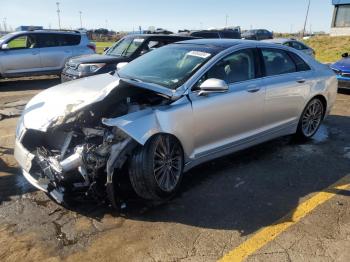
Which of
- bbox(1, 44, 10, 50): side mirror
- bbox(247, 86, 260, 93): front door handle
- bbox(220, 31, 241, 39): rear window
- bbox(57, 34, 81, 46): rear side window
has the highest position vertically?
bbox(247, 86, 260, 93): front door handle

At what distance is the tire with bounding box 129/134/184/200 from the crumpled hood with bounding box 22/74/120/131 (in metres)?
0.73

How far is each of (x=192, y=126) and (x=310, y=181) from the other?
67.1 inches

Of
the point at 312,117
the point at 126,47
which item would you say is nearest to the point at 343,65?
the point at 312,117

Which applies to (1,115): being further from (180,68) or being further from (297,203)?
(297,203)

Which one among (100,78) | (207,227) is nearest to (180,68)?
(100,78)

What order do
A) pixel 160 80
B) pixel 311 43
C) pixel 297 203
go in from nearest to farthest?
pixel 297 203
pixel 160 80
pixel 311 43

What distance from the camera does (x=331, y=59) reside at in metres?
21.6

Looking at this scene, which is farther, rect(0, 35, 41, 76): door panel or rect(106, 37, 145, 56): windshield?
rect(0, 35, 41, 76): door panel

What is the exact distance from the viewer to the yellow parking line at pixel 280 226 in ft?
10.6

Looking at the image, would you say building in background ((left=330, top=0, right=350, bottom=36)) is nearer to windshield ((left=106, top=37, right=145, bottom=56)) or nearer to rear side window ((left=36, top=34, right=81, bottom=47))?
rear side window ((left=36, top=34, right=81, bottom=47))

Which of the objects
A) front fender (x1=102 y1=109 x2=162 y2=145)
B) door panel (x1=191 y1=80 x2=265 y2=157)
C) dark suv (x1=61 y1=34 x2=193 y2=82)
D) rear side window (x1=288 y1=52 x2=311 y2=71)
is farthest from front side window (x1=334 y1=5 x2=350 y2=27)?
front fender (x1=102 y1=109 x2=162 y2=145)

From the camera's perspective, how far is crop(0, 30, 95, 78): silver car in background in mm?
12320

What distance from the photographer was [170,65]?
4781 mm

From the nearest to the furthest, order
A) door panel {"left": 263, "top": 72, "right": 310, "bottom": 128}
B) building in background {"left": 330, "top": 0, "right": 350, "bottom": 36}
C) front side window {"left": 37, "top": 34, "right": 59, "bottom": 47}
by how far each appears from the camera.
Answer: door panel {"left": 263, "top": 72, "right": 310, "bottom": 128}, front side window {"left": 37, "top": 34, "right": 59, "bottom": 47}, building in background {"left": 330, "top": 0, "right": 350, "bottom": 36}
